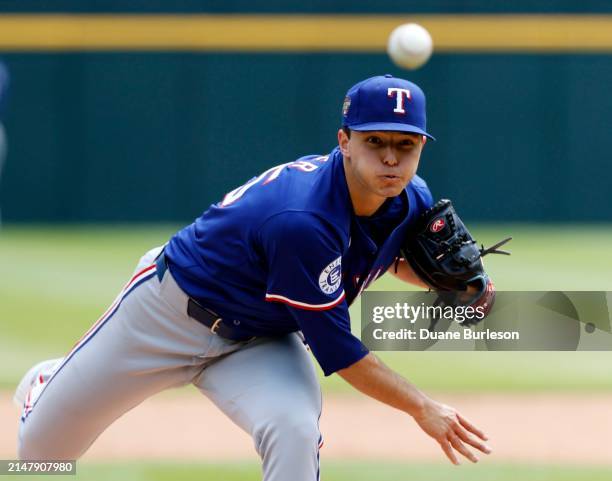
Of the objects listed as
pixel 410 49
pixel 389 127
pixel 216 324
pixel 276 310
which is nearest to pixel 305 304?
pixel 276 310

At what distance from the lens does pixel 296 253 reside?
3895 millimetres

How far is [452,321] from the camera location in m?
4.89

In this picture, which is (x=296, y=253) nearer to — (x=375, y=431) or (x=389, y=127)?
(x=389, y=127)

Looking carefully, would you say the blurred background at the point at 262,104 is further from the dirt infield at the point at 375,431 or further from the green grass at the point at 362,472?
the green grass at the point at 362,472

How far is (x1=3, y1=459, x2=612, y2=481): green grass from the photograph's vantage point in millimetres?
5562

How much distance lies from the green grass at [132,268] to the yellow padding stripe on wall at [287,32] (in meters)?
2.35

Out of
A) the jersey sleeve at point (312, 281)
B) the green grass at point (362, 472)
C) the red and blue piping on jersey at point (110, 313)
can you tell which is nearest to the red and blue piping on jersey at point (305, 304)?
the jersey sleeve at point (312, 281)

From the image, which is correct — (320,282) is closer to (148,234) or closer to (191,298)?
(191,298)

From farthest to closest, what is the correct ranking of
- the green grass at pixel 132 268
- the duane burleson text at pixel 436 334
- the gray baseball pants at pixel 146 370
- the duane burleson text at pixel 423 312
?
the green grass at pixel 132 268, the duane burleson text at pixel 436 334, the duane burleson text at pixel 423 312, the gray baseball pants at pixel 146 370

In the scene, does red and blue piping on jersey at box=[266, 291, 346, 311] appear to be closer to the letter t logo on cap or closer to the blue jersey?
the blue jersey

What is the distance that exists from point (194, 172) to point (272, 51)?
184cm

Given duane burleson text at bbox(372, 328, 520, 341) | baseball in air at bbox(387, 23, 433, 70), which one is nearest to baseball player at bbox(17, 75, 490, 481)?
duane burleson text at bbox(372, 328, 520, 341)

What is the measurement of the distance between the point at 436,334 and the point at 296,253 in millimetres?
1405

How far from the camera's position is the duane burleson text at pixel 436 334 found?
5.04 metres
